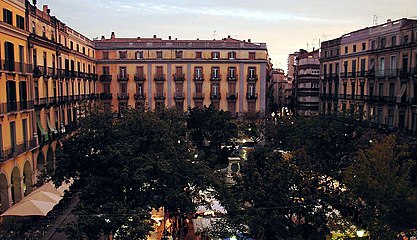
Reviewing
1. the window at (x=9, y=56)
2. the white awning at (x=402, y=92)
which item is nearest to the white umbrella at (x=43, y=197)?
the window at (x=9, y=56)

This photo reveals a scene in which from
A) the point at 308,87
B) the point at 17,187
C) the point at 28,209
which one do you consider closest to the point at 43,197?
the point at 28,209

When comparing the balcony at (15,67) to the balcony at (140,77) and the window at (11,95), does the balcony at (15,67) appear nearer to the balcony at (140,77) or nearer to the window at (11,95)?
A: the window at (11,95)

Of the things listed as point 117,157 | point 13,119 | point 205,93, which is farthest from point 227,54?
point 117,157

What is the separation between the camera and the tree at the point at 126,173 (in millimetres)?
15523

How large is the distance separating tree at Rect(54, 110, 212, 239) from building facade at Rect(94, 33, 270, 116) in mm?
31674

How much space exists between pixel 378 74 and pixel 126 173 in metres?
30.3

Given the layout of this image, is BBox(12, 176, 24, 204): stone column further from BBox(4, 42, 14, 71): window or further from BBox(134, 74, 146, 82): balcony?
BBox(134, 74, 146, 82): balcony

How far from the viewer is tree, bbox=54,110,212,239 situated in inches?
611

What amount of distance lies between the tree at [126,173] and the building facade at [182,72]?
31.7m

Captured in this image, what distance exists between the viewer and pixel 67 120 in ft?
124

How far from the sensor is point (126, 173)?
16.3 m

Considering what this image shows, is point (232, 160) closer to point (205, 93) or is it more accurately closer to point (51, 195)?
point (51, 195)

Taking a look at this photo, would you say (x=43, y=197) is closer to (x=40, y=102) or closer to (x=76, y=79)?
(x=40, y=102)

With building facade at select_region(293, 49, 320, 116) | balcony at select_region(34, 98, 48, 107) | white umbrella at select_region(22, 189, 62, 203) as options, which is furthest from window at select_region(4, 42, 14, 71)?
building facade at select_region(293, 49, 320, 116)
